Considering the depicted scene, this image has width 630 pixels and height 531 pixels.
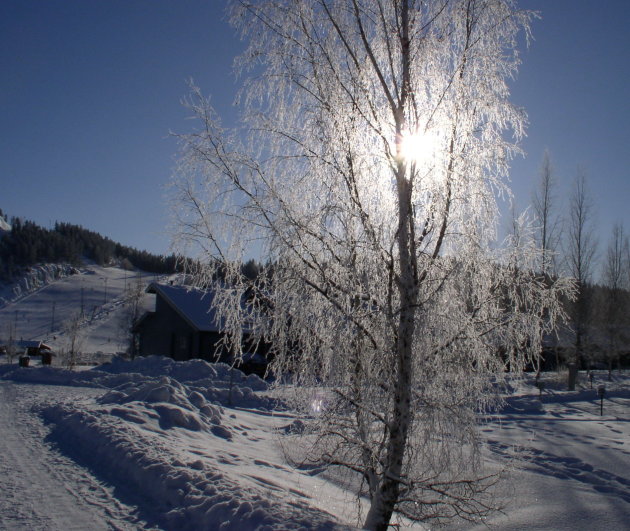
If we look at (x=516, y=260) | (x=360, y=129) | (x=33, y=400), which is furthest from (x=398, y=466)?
(x=33, y=400)

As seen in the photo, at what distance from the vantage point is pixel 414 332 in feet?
15.2

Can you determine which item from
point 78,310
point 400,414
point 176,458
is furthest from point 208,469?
point 78,310

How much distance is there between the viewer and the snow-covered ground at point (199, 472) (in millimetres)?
5074

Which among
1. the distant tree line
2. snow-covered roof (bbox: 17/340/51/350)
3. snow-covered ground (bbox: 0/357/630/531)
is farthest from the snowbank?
the distant tree line

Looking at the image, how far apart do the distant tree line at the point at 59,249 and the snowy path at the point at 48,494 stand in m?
126

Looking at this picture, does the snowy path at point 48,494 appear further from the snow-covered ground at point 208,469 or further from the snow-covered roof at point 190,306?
the snow-covered roof at point 190,306

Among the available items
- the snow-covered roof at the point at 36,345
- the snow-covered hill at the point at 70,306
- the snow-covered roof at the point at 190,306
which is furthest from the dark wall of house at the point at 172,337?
the snow-covered hill at the point at 70,306

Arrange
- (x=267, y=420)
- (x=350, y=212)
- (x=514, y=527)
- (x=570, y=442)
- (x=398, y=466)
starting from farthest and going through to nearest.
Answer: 1. (x=267, y=420)
2. (x=570, y=442)
3. (x=514, y=527)
4. (x=350, y=212)
5. (x=398, y=466)

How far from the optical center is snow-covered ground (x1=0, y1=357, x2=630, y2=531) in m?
5.07

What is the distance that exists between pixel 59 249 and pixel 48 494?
16916 centimetres

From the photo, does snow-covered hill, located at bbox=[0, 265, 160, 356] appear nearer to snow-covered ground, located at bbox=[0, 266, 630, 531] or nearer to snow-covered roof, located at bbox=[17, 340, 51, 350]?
snow-covered roof, located at bbox=[17, 340, 51, 350]

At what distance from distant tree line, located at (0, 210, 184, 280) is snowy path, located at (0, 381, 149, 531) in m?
126

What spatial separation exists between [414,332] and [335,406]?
1068 millimetres

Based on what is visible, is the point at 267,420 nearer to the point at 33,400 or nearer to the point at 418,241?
the point at 33,400
